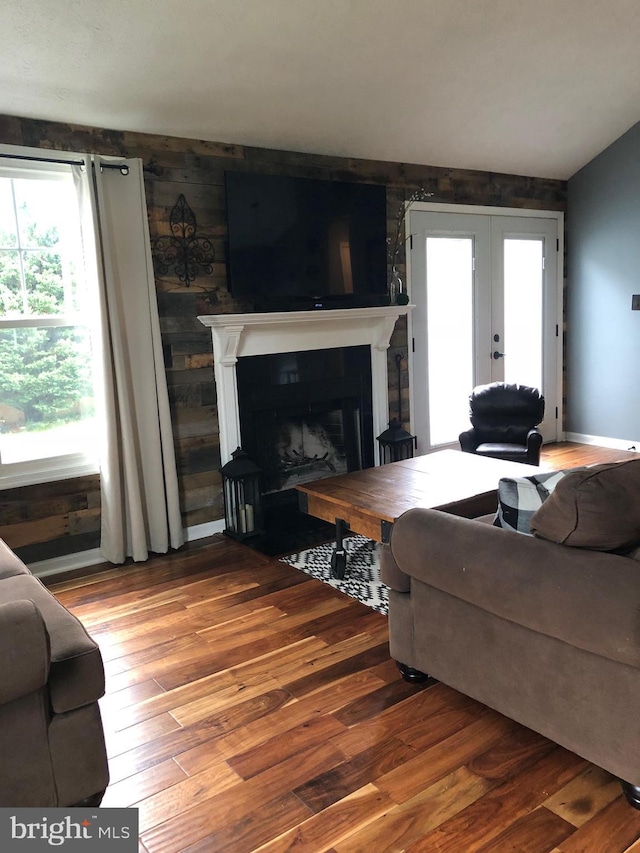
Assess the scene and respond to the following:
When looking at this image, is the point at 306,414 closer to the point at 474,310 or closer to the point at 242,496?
the point at 242,496

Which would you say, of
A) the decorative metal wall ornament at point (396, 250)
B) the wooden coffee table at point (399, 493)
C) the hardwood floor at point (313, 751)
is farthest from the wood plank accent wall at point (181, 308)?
the wooden coffee table at point (399, 493)

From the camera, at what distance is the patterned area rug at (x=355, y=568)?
3.36 metres

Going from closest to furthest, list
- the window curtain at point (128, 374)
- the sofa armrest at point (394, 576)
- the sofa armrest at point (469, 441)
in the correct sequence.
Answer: the sofa armrest at point (394, 576) < the window curtain at point (128, 374) < the sofa armrest at point (469, 441)

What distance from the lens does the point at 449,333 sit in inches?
226

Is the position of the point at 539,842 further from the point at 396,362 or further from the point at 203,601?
the point at 396,362

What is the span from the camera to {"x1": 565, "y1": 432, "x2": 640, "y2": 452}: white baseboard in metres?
6.15

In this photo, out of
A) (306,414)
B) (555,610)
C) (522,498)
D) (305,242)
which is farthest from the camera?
(306,414)

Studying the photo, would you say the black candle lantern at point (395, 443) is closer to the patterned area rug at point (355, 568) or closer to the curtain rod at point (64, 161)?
the patterned area rug at point (355, 568)

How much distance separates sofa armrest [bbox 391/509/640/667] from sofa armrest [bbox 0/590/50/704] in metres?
1.19

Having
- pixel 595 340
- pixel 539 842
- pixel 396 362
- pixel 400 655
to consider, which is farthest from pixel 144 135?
pixel 595 340

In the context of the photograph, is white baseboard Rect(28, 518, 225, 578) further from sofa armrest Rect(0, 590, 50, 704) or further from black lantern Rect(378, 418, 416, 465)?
sofa armrest Rect(0, 590, 50, 704)

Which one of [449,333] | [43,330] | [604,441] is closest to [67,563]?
[43,330]

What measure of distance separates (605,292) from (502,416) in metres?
2.07

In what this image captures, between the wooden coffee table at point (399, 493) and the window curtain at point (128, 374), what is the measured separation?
3.35 ft
